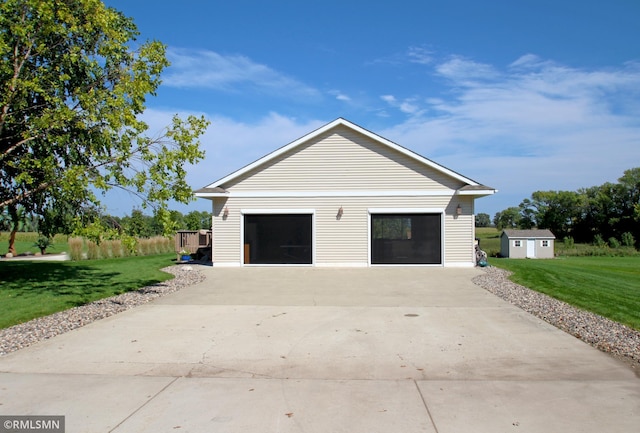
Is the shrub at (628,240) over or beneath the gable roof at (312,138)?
beneath

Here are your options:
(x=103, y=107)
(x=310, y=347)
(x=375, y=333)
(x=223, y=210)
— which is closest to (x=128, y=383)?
(x=310, y=347)

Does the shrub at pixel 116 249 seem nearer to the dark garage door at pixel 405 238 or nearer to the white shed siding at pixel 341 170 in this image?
the white shed siding at pixel 341 170

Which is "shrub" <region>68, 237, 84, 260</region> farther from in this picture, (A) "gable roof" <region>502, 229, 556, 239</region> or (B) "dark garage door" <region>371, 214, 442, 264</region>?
(A) "gable roof" <region>502, 229, 556, 239</region>

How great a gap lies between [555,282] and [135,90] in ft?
39.4

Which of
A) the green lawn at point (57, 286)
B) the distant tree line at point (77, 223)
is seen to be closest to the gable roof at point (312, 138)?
the green lawn at point (57, 286)

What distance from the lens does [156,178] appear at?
35.1ft

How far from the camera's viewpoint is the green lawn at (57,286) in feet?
29.2

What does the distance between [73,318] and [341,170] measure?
11504 mm

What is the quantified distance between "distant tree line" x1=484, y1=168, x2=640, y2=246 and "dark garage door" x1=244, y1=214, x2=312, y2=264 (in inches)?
1950

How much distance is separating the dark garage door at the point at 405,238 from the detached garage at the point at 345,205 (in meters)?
0.04

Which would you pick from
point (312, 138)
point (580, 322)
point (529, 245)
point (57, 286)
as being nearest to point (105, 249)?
point (57, 286)

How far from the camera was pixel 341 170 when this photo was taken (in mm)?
17969

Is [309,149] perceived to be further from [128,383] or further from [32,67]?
[128,383]

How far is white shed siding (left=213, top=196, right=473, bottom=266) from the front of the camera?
17.6 m
